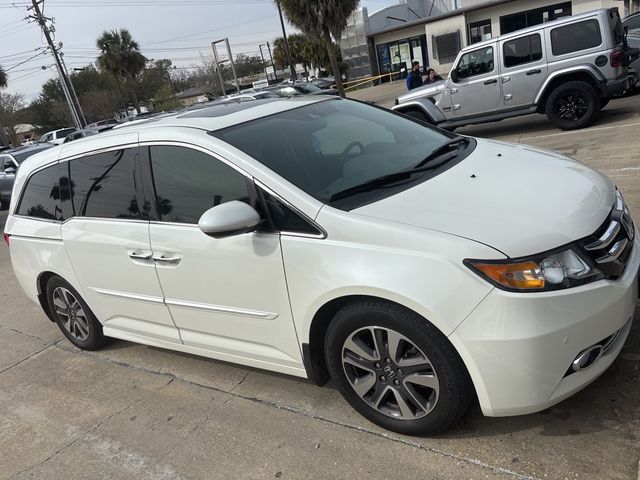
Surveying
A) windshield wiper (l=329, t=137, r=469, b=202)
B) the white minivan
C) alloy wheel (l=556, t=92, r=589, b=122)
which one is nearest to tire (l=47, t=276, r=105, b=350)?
the white minivan

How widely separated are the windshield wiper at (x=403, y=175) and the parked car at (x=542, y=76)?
6.85 meters

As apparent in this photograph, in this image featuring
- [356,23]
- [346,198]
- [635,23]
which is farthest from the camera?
[356,23]

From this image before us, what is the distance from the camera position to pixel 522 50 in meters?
9.35

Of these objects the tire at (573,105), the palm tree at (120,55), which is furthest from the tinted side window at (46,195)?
the palm tree at (120,55)

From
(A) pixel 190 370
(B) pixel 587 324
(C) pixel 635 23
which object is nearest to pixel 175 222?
(A) pixel 190 370

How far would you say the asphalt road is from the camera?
7.93 feet

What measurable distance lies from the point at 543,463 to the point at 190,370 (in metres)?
2.40

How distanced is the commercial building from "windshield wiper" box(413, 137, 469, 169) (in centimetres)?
2187

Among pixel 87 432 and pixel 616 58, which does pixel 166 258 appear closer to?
pixel 87 432

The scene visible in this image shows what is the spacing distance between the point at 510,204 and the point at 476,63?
834cm

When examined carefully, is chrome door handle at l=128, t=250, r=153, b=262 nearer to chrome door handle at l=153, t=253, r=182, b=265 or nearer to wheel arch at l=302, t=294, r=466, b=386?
chrome door handle at l=153, t=253, r=182, b=265

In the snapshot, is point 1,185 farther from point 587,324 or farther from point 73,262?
point 587,324

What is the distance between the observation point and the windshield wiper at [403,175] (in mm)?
2695

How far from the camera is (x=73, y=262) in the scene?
149 inches
